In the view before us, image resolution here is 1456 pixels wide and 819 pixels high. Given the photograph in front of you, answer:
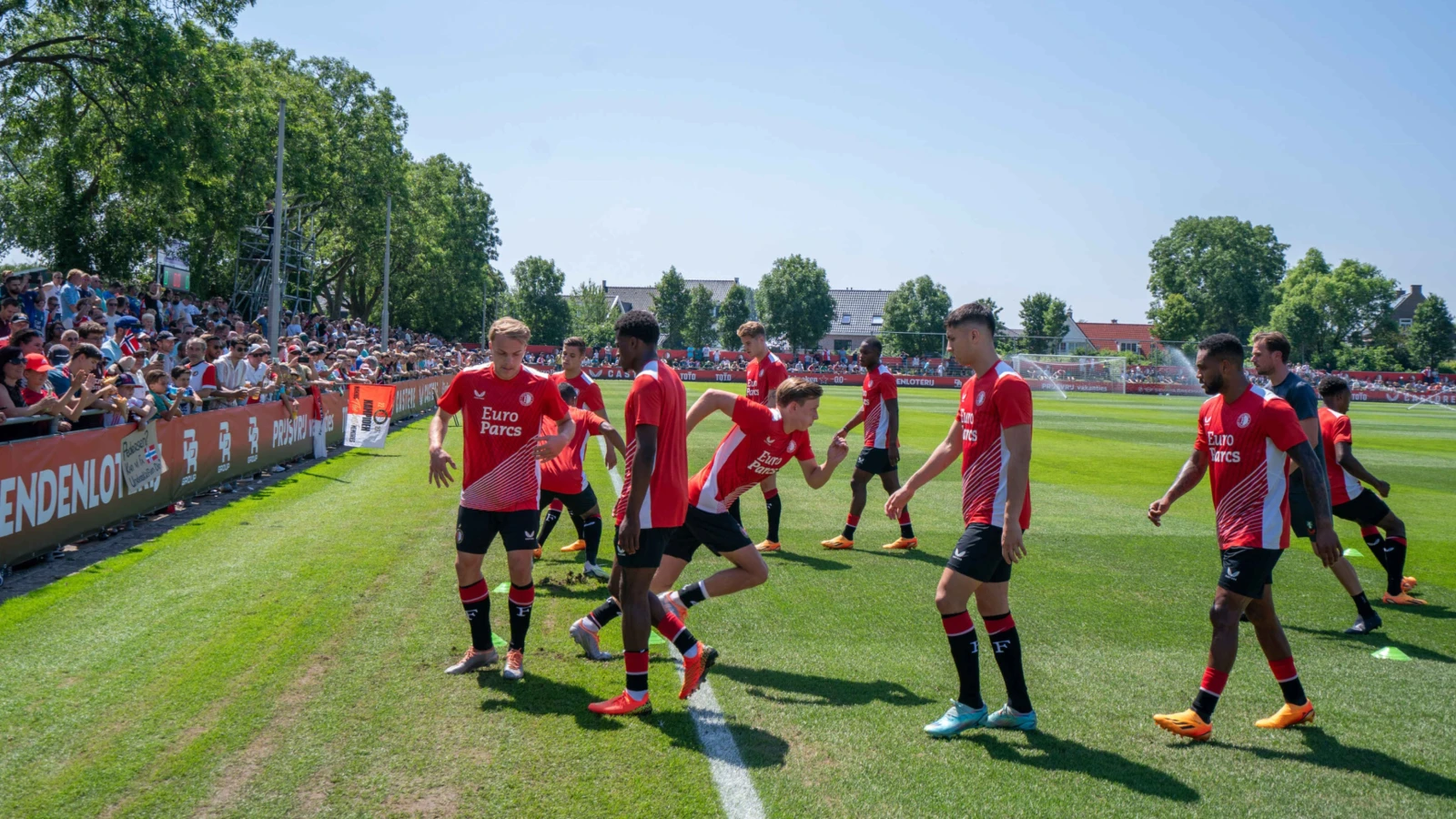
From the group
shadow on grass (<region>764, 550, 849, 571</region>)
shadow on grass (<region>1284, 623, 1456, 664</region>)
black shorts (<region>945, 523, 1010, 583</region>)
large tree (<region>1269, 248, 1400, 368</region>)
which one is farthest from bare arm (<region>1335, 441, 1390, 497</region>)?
large tree (<region>1269, 248, 1400, 368</region>)

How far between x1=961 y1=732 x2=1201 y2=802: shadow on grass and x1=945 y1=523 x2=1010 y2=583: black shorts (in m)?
0.83

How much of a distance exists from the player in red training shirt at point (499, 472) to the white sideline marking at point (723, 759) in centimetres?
112

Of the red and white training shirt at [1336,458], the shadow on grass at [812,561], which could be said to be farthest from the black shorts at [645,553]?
the red and white training shirt at [1336,458]

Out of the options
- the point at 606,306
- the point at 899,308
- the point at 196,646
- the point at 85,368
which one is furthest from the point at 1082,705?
the point at 606,306

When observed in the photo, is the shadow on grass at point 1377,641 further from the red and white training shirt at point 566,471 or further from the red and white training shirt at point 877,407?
the red and white training shirt at point 566,471

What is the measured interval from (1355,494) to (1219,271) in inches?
4020

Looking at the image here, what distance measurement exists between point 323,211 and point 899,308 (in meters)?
57.2

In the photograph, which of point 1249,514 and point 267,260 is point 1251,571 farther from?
point 267,260

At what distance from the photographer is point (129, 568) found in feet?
27.0

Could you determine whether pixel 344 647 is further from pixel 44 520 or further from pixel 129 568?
pixel 44 520

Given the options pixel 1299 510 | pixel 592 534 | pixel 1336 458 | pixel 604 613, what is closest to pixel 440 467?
pixel 604 613

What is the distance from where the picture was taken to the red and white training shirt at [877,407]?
406 inches

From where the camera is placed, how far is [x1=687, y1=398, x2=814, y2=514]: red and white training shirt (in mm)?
5992

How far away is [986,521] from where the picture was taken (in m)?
4.89
